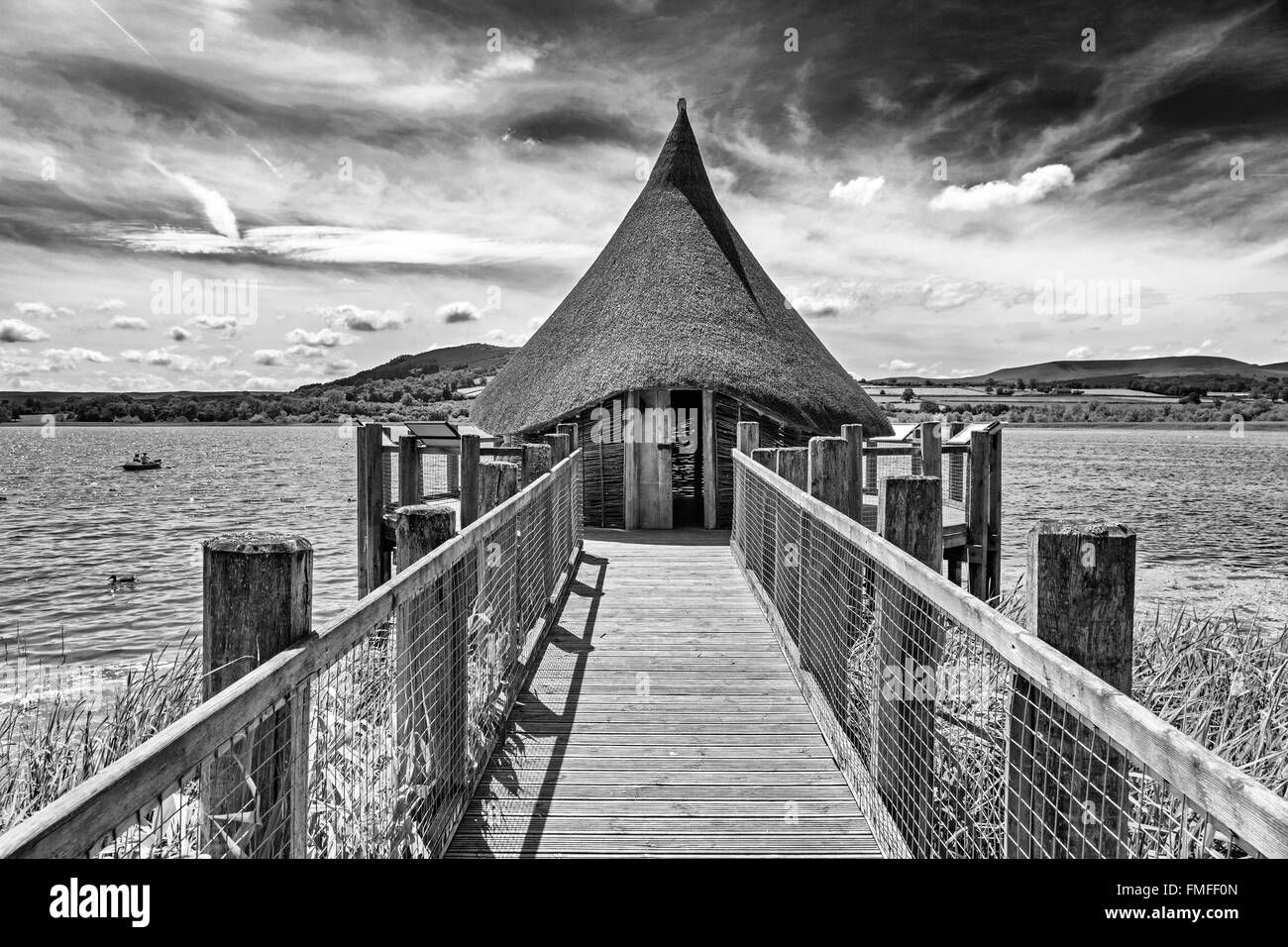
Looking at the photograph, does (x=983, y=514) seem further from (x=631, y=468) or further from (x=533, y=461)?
(x=533, y=461)

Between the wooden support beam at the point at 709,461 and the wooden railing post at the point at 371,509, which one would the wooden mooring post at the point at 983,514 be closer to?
the wooden support beam at the point at 709,461

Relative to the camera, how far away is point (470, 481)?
705 centimetres

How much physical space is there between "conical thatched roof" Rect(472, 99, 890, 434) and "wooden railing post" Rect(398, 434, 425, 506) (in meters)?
2.81

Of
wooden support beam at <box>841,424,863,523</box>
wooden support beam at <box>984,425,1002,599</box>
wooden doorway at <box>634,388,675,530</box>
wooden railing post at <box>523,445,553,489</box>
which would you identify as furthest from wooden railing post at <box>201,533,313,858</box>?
wooden doorway at <box>634,388,675,530</box>

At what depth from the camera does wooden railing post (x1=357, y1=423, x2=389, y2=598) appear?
10156mm

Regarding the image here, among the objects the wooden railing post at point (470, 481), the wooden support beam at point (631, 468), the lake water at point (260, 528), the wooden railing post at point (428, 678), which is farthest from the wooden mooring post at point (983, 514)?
the wooden railing post at point (428, 678)

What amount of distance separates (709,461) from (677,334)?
2348mm

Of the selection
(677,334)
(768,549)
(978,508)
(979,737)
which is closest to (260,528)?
(677,334)

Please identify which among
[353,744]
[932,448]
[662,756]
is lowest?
[353,744]

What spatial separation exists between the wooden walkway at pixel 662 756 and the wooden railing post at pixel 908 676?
215 millimetres

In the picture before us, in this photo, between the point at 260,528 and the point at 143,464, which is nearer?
the point at 260,528

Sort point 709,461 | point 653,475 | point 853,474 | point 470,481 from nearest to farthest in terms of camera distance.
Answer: point 470,481
point 853,474
point 653,475
point 709,461

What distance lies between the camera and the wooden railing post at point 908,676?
325 centimetres
